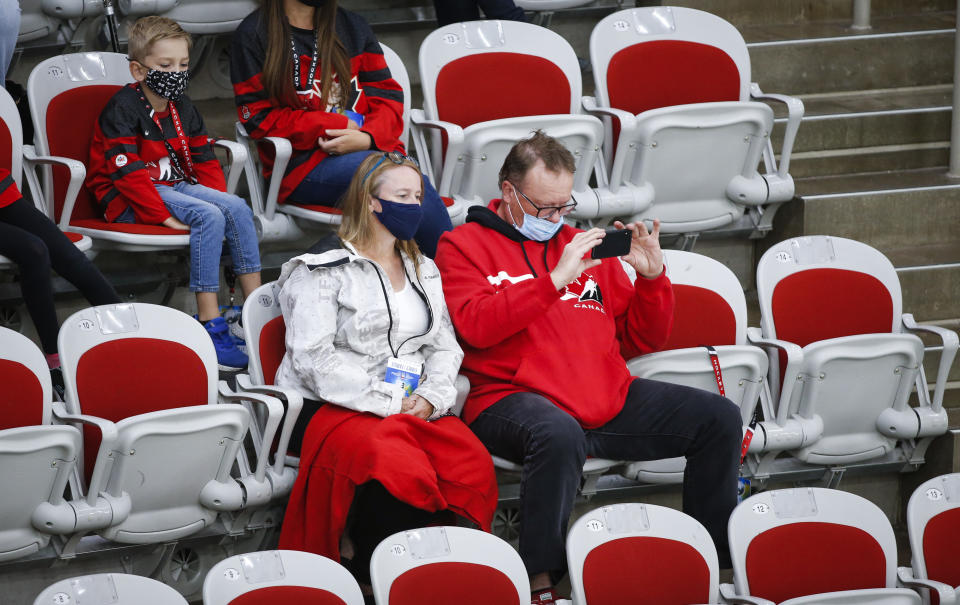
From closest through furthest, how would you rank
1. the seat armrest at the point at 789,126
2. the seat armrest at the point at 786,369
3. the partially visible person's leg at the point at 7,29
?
the seat armrest at the point at 786,369, the partially visible person's leg at the point at 7,29, the seat armrest at the point at 789,126

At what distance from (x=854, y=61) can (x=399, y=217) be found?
252 centimetres

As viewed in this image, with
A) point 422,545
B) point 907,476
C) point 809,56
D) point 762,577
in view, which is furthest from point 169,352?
point 809,56

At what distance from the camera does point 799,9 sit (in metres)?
5.44

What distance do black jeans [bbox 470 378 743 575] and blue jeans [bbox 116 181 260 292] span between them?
925 mm

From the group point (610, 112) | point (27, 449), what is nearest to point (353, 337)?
point (27, 449)

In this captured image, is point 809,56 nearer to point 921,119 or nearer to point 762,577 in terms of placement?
point 921,119

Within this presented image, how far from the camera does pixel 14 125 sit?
3.81 m

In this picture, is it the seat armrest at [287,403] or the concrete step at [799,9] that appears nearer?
the seat armrest at [287,403]

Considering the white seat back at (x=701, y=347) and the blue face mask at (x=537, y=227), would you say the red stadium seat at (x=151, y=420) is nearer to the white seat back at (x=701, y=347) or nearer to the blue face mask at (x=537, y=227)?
the blue face mask at (x=537, y=227)

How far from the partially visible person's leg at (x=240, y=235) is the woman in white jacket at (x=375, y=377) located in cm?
42

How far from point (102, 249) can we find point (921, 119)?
2945 mm

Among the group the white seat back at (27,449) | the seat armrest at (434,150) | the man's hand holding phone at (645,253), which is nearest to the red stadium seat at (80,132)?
the seat armrest at (434,150)

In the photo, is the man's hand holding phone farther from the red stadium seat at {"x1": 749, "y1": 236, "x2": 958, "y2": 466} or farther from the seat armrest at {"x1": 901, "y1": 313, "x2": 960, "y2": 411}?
the seat armrest at {"x1": 901, "y1": 313, "x2": 960, "y2": 411}

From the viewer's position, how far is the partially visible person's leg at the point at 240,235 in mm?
3818
